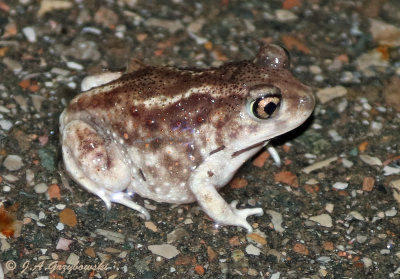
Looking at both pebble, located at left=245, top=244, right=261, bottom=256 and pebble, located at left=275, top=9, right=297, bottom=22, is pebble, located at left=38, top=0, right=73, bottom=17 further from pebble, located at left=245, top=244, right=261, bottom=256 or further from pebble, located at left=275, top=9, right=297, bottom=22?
pebble, located at left=245, top=244, right=261, bottom=256

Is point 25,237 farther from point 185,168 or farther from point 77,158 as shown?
point 185,168

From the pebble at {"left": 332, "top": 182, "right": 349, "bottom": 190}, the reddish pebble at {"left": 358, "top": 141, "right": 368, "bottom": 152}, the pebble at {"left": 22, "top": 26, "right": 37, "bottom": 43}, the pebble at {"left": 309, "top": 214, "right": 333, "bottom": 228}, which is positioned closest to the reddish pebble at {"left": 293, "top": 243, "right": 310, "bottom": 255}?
the pebble at {"left": 309, "top": 214, "right": 333, "bottom": 228}

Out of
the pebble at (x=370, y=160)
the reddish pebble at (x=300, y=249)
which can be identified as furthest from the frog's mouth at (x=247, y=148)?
the pebble at (x=370, y=160)

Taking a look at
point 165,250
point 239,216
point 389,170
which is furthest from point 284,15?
point 165,250

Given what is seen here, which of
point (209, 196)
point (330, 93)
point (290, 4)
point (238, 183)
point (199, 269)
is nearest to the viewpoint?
point (199, 269)

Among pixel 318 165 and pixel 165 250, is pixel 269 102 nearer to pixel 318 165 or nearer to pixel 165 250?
pixel 318 165

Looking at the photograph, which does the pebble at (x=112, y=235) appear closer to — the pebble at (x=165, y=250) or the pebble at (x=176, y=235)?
the pebble at (x=165, y=250)

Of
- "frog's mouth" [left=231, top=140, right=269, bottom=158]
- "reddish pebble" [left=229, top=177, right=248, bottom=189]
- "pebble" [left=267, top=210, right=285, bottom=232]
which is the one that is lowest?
"pebble" [left=267, top=210, right=285, bottom=232]
